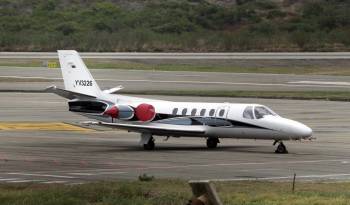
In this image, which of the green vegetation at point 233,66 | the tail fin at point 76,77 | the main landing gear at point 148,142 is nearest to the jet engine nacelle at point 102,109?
the tail fin at point 76,77

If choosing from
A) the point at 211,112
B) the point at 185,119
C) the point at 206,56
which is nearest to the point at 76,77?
the point at 185,119

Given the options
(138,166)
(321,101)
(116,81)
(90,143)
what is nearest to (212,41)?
(116,81)

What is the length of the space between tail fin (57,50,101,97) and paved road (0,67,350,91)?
103 ft

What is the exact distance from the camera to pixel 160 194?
2225cm

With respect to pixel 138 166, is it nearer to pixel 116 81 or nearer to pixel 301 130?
pixel 301 130

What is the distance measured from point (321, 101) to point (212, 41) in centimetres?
5423

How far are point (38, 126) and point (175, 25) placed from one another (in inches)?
3123

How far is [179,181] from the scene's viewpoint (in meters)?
26.3

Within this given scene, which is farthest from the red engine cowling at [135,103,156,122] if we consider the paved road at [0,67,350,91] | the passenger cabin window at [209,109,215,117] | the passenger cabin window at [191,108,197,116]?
the paved road at [0,67,350,91]

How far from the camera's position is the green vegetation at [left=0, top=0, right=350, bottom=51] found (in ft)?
392

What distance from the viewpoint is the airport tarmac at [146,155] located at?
3031 centimetres

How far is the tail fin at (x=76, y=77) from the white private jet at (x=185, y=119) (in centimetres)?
9

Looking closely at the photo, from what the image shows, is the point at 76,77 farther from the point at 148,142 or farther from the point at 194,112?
the point at 194,112

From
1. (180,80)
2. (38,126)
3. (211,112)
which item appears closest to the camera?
(211,112)
